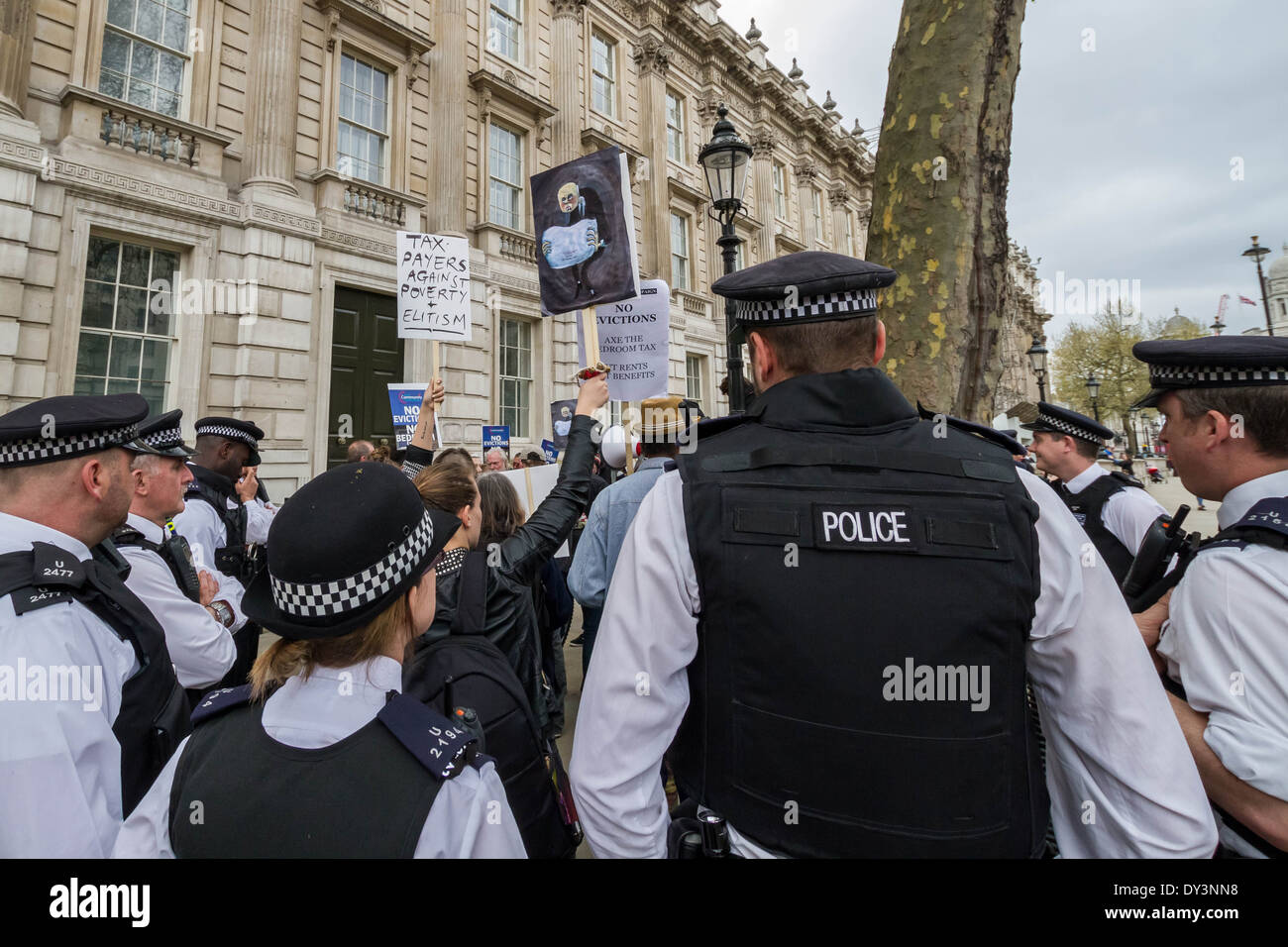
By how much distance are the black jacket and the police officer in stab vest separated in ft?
2.97

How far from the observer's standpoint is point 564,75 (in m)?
15.2

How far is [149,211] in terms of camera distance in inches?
347

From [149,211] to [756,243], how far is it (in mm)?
17633

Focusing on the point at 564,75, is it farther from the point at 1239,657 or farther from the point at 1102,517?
the point at 1239,657

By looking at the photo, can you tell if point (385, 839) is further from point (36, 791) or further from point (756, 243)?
point (756, 243)

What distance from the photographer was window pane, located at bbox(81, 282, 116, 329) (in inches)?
338

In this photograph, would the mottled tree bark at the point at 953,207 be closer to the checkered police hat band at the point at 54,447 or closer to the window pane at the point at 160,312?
the checkered police hat band at the point at 54,447

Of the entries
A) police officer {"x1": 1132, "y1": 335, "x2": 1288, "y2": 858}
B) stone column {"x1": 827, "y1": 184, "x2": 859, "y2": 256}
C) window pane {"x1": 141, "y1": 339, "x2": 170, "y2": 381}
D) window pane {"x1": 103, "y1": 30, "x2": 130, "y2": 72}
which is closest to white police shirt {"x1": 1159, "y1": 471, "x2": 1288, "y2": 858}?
police officer {"x1": 1132, "y1": 335, "x2": 1288, "y2": 858}

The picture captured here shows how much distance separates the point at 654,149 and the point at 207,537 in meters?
17.1

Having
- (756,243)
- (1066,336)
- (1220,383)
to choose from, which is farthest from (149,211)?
(1066,336)

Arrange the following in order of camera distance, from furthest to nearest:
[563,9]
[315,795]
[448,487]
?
[563,9] → [448,487] → [315,795]

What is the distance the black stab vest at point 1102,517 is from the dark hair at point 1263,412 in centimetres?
223
